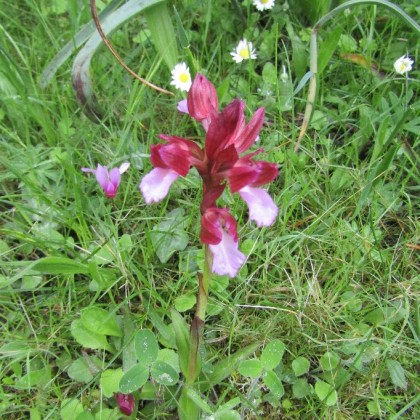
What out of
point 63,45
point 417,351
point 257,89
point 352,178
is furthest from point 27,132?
point 417,351

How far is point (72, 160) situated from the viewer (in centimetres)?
182

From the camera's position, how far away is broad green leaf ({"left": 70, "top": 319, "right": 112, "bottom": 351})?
1.49m

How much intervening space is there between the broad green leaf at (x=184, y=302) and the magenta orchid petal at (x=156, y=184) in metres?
0.58

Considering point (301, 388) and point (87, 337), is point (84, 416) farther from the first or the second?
point (301, 388)

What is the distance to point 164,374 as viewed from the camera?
1.35 metres

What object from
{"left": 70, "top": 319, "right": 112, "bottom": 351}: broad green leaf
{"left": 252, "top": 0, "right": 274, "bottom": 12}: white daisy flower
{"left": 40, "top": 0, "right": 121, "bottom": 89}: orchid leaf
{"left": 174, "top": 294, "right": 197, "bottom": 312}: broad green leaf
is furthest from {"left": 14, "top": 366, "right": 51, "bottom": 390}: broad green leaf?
{"left": 252, "top": 0, "right": 274, "bottom": 12}: white daisy flower

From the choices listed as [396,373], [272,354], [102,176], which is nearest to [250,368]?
[272,354]

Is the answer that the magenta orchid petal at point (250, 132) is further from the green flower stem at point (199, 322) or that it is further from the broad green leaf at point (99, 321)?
the broad green leaf at point (99, 321)

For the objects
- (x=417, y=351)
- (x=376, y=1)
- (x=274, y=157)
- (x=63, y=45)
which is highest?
(x=63, y=45)

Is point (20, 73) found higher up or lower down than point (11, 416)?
higher up

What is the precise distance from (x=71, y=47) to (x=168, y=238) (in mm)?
872

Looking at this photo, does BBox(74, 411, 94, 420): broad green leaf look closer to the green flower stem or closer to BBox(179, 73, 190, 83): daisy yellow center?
the green flower stem

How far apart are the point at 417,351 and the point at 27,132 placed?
4.75ft

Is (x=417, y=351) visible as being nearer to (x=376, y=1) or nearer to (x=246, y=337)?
(x=246, y=337)
